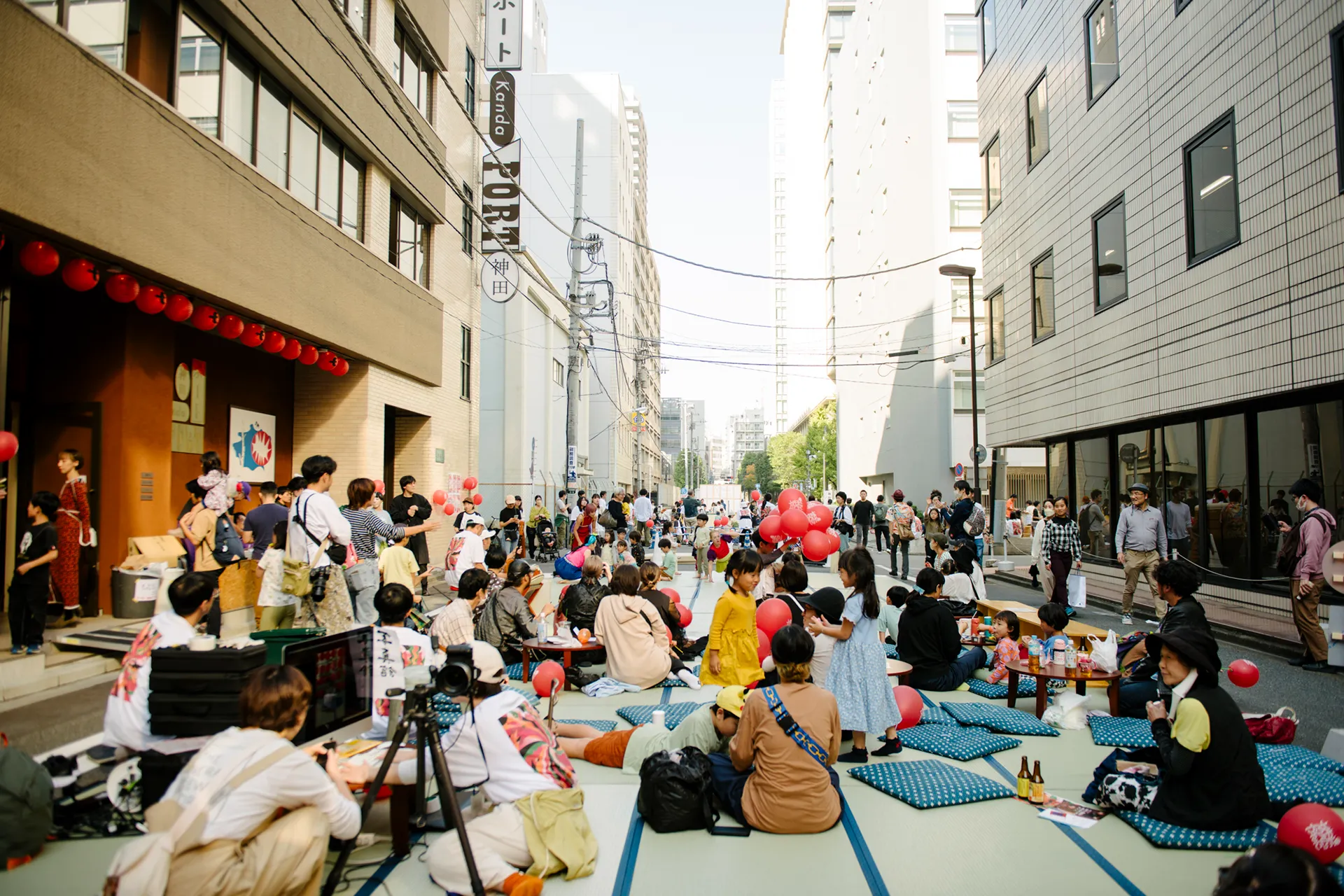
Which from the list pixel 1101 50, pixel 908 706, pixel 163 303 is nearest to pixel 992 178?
pixel 1101 50

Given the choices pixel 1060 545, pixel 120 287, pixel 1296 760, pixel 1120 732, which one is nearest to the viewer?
pixel 1296 760

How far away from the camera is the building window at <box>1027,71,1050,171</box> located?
17859 millimetres

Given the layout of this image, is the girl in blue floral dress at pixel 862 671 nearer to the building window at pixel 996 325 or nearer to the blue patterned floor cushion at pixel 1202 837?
the blue patterned floor cushion at pixel 1202 837

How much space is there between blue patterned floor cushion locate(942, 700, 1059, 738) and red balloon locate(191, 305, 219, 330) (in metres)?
9.93

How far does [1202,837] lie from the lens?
455cm

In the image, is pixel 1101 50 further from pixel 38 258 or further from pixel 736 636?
pixel 38 258

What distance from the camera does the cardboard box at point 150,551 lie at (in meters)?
9.75

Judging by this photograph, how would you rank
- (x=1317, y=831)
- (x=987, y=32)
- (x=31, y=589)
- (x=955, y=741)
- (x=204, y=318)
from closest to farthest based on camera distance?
(x=1317, y=831), (x=955, y=741), (x=31, y=589), (x=204, y=318), (x=987, y=32)

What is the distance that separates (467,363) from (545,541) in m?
5.12

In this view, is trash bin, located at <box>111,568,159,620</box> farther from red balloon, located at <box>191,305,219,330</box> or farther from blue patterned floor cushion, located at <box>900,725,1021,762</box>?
blue patterned floor cushion, located at <box>900,725,1021,762</box>

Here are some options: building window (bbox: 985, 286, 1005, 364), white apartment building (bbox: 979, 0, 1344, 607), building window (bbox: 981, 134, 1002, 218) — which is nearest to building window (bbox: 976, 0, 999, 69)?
white apartment building (bbox: 979, 0, 1344, 607)

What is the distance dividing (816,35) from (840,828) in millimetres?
77790

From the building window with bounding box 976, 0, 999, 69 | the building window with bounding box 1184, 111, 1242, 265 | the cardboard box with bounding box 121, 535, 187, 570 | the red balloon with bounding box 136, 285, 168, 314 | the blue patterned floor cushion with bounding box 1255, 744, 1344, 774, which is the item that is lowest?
the blue patterned floor cushion with bounding box 1255, 744, 1344, 774

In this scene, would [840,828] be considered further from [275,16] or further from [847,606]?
[275,16]
